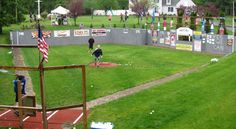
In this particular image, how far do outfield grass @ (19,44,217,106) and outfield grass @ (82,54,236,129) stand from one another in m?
2.82

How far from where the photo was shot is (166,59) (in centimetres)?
3631

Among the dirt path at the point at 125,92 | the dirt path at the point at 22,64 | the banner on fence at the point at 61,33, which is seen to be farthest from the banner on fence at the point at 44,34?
the dirt path at the point at 125,92

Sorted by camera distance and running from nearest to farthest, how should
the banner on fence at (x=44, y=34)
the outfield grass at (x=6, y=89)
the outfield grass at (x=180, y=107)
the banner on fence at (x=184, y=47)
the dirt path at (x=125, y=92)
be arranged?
the outfield grass at (x=180, y=107), the dirt path at (x=125, y=92), the outfield grass at (x=6, y=89), the banner on fence at (x=184, y=47), the banner on fence at (x=44, y=34)

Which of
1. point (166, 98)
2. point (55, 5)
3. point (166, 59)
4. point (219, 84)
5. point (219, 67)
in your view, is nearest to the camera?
point (166, 98)

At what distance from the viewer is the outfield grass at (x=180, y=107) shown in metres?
16.0

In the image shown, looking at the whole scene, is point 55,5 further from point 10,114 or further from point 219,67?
point 10,114

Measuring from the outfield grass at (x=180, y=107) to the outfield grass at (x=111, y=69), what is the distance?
9.27 ft

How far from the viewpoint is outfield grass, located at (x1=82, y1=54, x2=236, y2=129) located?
16.0 metres

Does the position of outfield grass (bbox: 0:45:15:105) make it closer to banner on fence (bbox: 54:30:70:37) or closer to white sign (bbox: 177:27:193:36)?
banner on fence (bbox: 54:30:70:37)

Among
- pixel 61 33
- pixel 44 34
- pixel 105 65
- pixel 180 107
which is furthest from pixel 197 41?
pixel 180 107

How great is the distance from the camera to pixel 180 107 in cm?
1811

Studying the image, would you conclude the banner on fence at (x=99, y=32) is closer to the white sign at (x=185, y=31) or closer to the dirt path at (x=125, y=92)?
the white sign at (x=185, y=31)

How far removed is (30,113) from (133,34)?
3300 cm

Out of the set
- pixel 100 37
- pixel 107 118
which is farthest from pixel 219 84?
pixel 100 37
